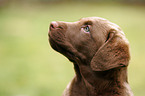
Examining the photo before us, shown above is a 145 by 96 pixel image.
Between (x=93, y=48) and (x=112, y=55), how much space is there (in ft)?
1.00

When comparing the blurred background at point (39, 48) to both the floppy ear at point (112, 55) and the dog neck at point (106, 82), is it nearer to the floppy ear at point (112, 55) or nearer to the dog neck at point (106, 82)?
the dog neck at point (106, 82)

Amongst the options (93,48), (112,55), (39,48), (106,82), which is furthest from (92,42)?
(39,48)

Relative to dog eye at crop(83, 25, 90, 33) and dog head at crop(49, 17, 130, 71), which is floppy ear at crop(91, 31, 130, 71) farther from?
dog eye at crop(83, 25, 90, 33)

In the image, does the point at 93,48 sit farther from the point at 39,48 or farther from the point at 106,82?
the point at 39,48

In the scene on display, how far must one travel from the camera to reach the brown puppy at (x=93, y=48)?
350 centimetres

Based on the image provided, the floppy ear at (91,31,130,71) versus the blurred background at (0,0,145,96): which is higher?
the floppy ear at (91,31,130,71)

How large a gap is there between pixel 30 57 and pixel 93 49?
696 centimetres

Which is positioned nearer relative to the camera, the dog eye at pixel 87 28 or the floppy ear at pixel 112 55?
the floppy ear at pixel 112 55

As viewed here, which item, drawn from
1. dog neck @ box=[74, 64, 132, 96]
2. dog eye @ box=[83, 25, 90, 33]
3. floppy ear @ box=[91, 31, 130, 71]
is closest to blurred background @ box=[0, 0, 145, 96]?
dog neck @ box=[74, 64, 132, 96]

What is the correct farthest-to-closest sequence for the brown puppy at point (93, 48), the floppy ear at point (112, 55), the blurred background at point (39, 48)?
the blurred background at point (39, 48) → the brown puppy at point (93, 48) → the floppy ear at point (112, 55)

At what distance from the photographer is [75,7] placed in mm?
21859

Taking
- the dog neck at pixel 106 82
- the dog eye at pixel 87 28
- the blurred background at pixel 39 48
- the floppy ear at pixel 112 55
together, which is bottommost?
the blurred background at pixel 39 48

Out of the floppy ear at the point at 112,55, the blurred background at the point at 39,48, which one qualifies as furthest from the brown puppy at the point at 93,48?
the blurred background at the point at 39,48

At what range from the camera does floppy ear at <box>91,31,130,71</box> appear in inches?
134
